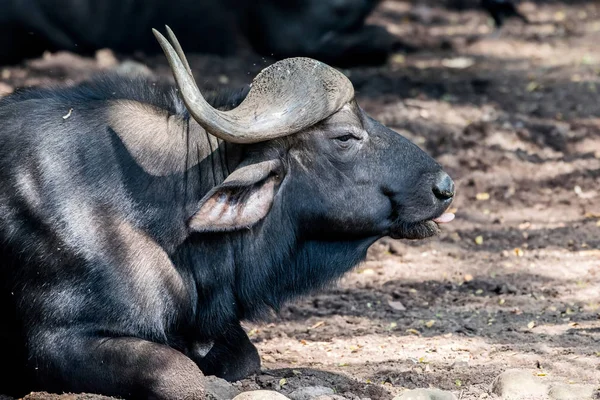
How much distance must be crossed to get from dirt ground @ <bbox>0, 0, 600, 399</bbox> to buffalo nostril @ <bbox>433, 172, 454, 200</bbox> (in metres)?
0.96

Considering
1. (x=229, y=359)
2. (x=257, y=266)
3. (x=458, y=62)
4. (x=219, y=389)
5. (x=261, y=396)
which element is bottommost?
(x=458, y=62)

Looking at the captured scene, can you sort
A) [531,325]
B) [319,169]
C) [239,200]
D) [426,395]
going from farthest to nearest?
[531,325]
[319,169]
[239,200]
[426,395]

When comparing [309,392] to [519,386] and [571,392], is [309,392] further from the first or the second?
[571,392]

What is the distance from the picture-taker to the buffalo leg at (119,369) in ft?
16.2

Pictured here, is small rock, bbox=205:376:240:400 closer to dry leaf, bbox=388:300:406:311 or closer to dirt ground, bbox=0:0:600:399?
dirt ground, bbox=0:0:600:399

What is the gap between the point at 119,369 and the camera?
16.5ft

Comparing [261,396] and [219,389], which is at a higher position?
[261,396]

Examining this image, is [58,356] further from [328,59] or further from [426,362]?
[328,59]

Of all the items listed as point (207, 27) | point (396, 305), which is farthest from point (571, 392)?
point (207, 27)

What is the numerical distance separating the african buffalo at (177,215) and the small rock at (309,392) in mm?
535

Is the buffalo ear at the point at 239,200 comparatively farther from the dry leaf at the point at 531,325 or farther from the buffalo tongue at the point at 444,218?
the dry leaf at the point at 531,325

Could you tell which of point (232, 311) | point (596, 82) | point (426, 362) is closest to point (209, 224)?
point (232, 311)

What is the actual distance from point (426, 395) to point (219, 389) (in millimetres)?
1078

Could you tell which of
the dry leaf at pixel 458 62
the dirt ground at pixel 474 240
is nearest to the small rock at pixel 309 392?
the dirt ground at pixel 474 240
